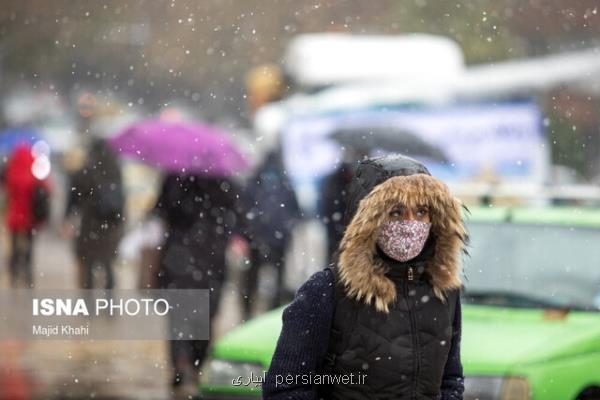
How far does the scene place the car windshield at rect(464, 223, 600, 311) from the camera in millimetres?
6281

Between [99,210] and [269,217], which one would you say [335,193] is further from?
[99,210]

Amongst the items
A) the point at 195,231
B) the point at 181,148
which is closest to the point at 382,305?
the point at 195,231

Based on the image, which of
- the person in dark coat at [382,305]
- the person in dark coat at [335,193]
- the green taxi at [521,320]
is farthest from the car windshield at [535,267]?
the person in dark coat at [382,305]

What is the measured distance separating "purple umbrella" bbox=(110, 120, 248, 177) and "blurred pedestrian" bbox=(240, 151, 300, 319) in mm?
489

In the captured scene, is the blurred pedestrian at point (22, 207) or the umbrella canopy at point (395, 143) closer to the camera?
the umbrella canopy at point (395, 143)

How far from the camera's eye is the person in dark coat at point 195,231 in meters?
7.91

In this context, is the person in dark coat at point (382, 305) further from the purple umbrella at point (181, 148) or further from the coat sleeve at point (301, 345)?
the purple umbrella at point (181, 148)

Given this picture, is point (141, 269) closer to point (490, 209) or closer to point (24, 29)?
point (490, 209)

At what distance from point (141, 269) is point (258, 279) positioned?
2.35 metres

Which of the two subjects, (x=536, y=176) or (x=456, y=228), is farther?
(x=536, y=176)

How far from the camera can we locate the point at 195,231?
8.14 m

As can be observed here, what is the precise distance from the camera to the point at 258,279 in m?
10.7

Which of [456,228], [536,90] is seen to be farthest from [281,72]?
[456,228]

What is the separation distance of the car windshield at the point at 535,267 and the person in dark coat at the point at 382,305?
284cm
